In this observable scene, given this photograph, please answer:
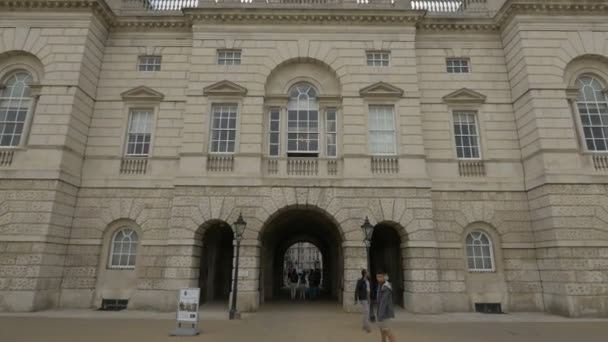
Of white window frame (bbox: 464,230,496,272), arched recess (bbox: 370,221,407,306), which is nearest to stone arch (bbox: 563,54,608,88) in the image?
white window frame (bbox: 464,230,496,272)

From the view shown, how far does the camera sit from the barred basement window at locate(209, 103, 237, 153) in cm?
1692

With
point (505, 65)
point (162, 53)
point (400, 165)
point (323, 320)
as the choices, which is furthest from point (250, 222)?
point (505, 65)

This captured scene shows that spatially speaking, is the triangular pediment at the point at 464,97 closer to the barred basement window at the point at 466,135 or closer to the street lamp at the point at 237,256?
the barred basement window at the point at 466,135

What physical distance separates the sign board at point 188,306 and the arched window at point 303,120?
315 inches

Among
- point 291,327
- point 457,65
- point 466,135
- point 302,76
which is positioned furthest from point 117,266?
point 457,65

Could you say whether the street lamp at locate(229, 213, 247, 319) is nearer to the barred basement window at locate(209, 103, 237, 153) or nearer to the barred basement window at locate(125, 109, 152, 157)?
the barred basement window at locate(209, 103, 237, 153)

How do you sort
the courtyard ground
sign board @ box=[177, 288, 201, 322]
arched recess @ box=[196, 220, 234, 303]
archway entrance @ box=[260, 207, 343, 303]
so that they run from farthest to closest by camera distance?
archway entrance @ box=[260, 207, 343, 303] < arched recess @ box=[196, 220, 234, 303] < sign board @ box=[177, 288, 201, 322] < the courtyard ground

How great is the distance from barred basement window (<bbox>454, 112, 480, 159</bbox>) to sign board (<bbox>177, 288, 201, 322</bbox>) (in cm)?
1348

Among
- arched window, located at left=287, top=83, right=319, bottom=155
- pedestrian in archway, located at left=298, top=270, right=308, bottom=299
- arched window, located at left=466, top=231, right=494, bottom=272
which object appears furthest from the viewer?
pedestrian in archway, located at left=298, top=270, right=308, bottom=299

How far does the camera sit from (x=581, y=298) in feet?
46.2

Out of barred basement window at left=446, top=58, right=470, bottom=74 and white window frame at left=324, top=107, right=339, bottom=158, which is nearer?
white window frame at left=324, top=107, right=339, bottom=158

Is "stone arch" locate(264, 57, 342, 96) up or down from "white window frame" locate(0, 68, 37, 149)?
up

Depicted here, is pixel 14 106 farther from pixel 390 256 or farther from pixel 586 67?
pixel 586 67

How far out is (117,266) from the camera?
643 inches
